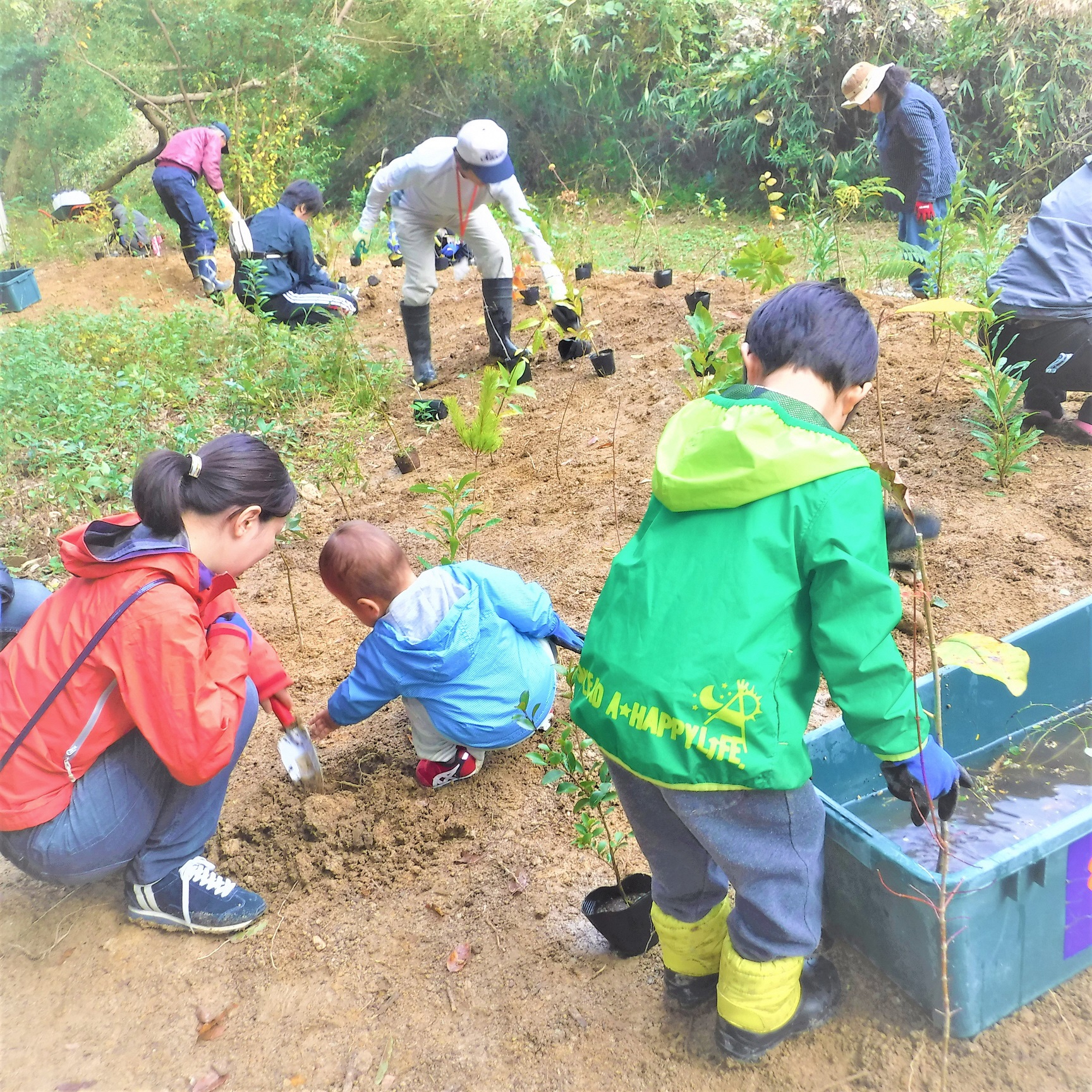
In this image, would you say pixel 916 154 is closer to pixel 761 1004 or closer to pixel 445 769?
pixel 445 769

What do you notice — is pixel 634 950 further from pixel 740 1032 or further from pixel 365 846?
pixel 365 846

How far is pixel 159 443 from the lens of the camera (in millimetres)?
4762

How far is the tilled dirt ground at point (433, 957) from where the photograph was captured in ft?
5.48

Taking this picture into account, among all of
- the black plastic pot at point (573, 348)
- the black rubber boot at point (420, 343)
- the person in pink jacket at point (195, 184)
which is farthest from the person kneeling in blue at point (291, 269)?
the black plastic pot at point (573, 348)

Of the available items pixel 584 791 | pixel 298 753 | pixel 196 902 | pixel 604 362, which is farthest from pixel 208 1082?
Answer: pixel 604 362

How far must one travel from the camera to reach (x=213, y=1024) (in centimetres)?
193

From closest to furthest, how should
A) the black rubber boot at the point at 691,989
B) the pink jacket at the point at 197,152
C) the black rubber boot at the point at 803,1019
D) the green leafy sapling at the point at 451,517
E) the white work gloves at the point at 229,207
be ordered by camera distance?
the black rubber boot at the point at 803,1019
the black rubber boot at the point at 691,989
the green leafy sapling at the point at 451,517
the white work gloves at the point at 229,207
the pink jacket at the point at 197,152

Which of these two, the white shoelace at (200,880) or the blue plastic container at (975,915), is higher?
the blue plastic container at (975,915)

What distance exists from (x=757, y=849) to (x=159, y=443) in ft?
13.6

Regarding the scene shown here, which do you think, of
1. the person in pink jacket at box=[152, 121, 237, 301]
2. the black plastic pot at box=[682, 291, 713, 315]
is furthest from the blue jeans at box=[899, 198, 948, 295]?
→ the person in pink jacket at box=[152, 121, 237, 301]

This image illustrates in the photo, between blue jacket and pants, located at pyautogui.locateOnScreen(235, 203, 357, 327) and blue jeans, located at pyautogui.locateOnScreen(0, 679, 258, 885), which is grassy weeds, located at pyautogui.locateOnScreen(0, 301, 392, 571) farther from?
blue jeans, located at pyautogui.locateOnScreen(0, 679, 258, 885)

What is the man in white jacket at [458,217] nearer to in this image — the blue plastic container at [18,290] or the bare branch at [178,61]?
the blue plastic container at [18,290]

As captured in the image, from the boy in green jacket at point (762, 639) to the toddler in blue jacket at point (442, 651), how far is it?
70 centimetres

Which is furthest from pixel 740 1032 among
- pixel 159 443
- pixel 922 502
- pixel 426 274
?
pixel 426 274
